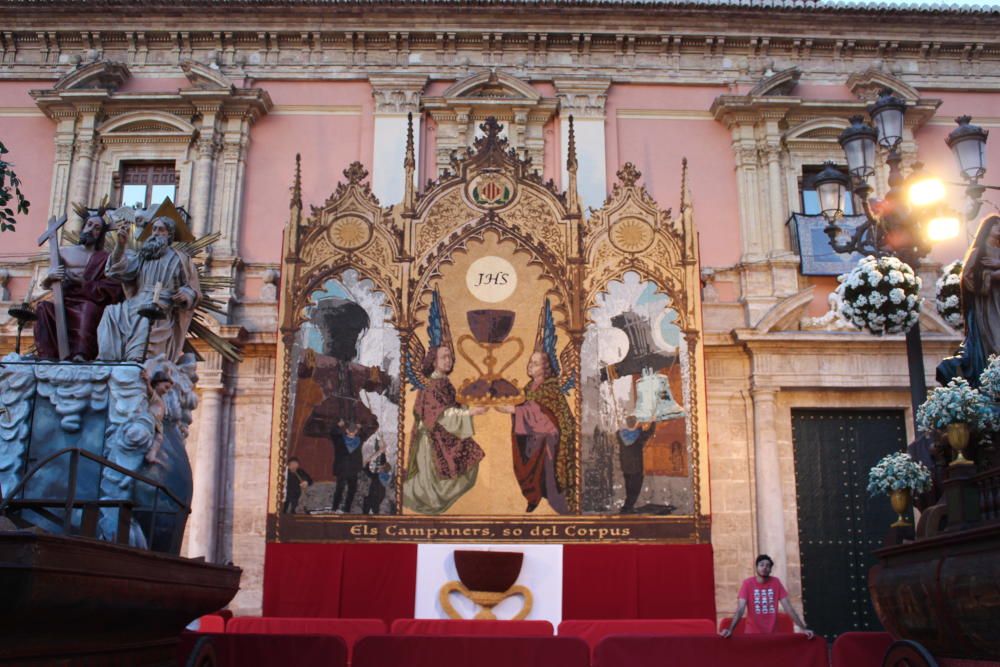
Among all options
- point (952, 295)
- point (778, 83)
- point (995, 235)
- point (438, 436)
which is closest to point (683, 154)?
point (778, 83)

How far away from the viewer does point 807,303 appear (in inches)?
625

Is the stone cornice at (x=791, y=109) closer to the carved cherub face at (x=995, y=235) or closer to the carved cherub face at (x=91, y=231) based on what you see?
the carved cherub face at (x=995, y=235)

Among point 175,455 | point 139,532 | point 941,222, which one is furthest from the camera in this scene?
point 941,222

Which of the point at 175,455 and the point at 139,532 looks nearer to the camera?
the point at 139,532

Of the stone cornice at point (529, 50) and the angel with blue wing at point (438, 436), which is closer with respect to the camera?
the angel with blue wing at point (438, 436)

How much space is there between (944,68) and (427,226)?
10.6 meters

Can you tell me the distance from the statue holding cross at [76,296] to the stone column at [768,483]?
34.8 ft

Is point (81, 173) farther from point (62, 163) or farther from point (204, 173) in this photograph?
point (204, 173)

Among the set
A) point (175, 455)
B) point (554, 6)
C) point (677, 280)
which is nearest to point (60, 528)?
point (175, 455)

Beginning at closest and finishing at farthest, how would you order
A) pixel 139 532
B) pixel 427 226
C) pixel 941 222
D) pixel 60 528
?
pixel 60 528
pixel 139 532
pixel 941 222
pixel 427 226

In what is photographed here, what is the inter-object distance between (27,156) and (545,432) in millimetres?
10869

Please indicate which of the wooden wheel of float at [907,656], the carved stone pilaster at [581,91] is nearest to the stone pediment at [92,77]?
the carved stone pilaster at [581,91]

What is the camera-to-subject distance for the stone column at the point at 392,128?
659 inches

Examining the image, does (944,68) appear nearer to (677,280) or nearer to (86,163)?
(677,280)
